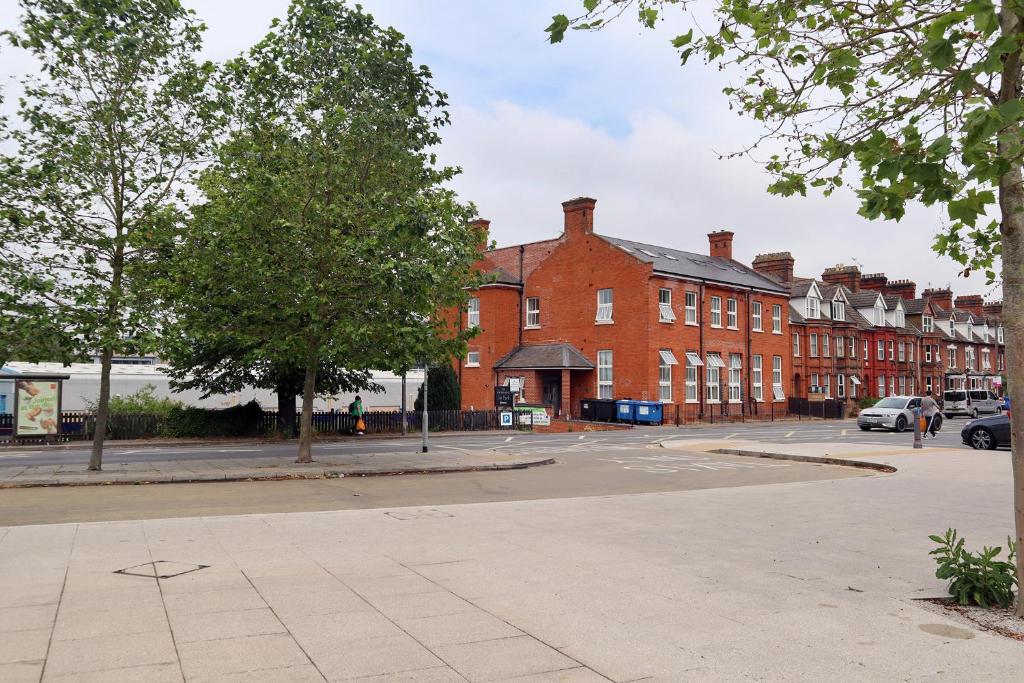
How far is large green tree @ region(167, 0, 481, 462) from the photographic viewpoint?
1802 centimetres

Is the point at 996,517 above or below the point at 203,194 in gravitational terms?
below

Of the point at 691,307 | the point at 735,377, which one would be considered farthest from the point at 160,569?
the point at 735,377

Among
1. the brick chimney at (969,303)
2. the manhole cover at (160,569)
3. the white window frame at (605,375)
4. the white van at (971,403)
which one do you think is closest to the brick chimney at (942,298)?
the brick chimney at (969,303)

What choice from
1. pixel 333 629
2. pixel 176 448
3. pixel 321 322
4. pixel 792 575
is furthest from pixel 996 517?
pixel 176 448

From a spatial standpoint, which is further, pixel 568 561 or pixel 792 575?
pixel 568 561

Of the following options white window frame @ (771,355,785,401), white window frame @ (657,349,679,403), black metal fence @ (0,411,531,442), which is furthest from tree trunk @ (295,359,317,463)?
white window frame @ (771,355,785,401)

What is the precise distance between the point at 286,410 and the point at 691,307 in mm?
24925

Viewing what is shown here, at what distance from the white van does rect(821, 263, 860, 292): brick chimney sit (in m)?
15.6

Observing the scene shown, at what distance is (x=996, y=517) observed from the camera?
1091 cm

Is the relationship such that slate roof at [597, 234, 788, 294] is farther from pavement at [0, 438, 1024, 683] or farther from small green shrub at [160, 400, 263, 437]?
pavement at [0, 438, 1024, 683]

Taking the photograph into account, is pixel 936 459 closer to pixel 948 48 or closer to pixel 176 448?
pixel 948 48

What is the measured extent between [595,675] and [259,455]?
63.9 ft

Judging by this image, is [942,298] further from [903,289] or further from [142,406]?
[142,406]

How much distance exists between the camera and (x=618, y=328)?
4538 cm
